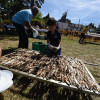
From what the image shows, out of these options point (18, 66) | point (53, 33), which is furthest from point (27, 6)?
point (18, 66)

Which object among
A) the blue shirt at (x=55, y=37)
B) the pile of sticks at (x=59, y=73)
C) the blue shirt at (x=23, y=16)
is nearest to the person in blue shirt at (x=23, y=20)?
the blue shirt at (x=23, y=16)

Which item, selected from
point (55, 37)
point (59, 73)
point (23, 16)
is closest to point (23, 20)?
point (23, 16)

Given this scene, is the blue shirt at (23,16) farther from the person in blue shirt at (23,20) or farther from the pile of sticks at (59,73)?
the pile of sticks at (59,73)

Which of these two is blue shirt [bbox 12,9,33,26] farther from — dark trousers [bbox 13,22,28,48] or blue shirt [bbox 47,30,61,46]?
blue shirt [bbox 47,30,61,46]

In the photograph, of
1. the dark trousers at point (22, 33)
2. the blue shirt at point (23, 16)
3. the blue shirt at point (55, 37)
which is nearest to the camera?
the blue shirt at point (55, 37)

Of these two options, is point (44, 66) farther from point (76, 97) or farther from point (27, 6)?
point (27, 6)

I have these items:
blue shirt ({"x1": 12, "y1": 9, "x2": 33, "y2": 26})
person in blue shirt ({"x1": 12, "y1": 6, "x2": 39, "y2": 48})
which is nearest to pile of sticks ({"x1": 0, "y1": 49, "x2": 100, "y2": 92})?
person in blue shirt ({"x1": 12, "y1": 6, "x2": 39, "y2": 48})

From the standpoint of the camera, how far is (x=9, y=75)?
187cm

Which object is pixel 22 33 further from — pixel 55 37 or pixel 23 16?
pixel 55 37

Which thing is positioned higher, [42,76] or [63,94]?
[42,76]

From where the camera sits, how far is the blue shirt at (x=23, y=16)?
3.73 metres

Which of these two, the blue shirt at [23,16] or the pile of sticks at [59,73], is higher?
the blue shirt at [23,16]

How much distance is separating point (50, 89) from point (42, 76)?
0.46m

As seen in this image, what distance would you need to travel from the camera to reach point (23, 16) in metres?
3.91
